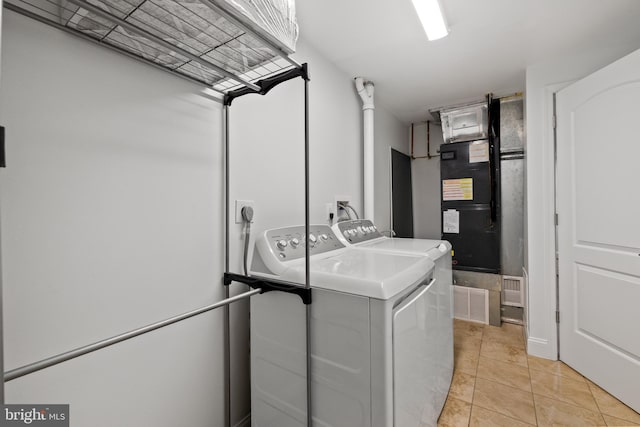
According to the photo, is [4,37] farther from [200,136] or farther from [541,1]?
[541,1]

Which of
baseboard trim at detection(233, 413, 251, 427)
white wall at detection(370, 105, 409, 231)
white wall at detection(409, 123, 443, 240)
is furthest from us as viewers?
white wall at detection(409, 123, 443, 240)

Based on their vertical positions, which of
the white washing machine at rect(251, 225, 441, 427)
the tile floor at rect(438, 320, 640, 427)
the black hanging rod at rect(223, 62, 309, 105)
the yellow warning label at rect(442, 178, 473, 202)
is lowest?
the tile floor at rect(438, 320, 640, 427)

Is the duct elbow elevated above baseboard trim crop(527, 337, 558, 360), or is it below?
above

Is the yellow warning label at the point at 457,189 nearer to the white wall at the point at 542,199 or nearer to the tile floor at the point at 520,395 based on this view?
the white wall at the point at 542,199

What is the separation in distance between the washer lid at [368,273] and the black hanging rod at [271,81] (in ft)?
2.66

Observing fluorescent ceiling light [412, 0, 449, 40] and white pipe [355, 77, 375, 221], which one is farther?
white pipe [355, 77, 375, 221]

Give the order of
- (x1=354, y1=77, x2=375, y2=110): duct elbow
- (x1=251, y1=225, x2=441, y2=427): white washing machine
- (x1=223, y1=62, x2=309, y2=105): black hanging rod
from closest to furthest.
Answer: (x1=251, y1=225, x2=441, y2=427): white washing machine
(x1=223, y1=62, x2=309, y2=105): black hanging rod
(x1=354, y1=77, x2=375, y2=110): duct elbow

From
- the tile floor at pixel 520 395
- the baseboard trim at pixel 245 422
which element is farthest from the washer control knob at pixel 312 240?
the tile floor at pixel 520 395

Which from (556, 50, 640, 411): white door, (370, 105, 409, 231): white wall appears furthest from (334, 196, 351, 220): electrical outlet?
(556, 50, 640, 411): white door

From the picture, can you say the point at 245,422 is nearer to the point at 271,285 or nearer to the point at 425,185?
the point at 271,285

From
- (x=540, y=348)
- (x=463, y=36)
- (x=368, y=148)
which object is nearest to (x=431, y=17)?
(x=463, y=36)

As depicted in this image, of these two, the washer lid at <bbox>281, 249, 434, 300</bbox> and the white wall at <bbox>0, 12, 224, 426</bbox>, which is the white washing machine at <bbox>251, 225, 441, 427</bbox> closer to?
the washer lid at <bbox>281, 249, 434, 300</bbox>

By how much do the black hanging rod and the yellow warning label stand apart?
8.22 ft

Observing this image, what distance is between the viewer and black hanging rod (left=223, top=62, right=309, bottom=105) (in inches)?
45.7
